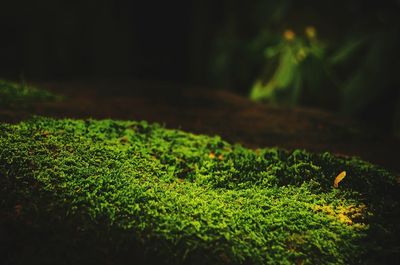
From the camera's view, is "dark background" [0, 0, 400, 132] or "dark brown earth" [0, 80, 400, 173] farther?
"dark background" [0, 0, 400, 132]

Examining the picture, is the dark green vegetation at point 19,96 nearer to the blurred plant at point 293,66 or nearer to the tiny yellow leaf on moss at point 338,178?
the tiny yellow leaf on moss at point 338,178

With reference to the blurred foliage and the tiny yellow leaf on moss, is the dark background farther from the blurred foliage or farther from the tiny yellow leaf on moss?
the tiny yellow leaf on moss

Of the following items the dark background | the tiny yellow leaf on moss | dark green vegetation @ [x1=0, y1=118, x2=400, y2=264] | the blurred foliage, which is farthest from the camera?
the dark background

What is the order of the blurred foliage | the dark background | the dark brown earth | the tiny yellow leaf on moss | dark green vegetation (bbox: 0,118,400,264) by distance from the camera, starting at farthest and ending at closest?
the dark background < the blurred foliage < the dark brown earth < the tiny yellow leaf on moss < dark green vegetation (bbox: 0,118,400,264)

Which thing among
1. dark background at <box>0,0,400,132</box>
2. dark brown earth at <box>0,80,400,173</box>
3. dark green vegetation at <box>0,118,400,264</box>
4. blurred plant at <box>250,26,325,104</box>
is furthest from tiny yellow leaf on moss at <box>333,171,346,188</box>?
dark background at <box>0,0,400,132</box>

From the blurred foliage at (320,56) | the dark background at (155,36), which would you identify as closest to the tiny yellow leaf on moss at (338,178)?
the blurred foliage at (320,56)

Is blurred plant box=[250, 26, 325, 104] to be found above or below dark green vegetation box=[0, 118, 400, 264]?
above

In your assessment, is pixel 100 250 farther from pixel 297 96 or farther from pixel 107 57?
pixel 107 57
